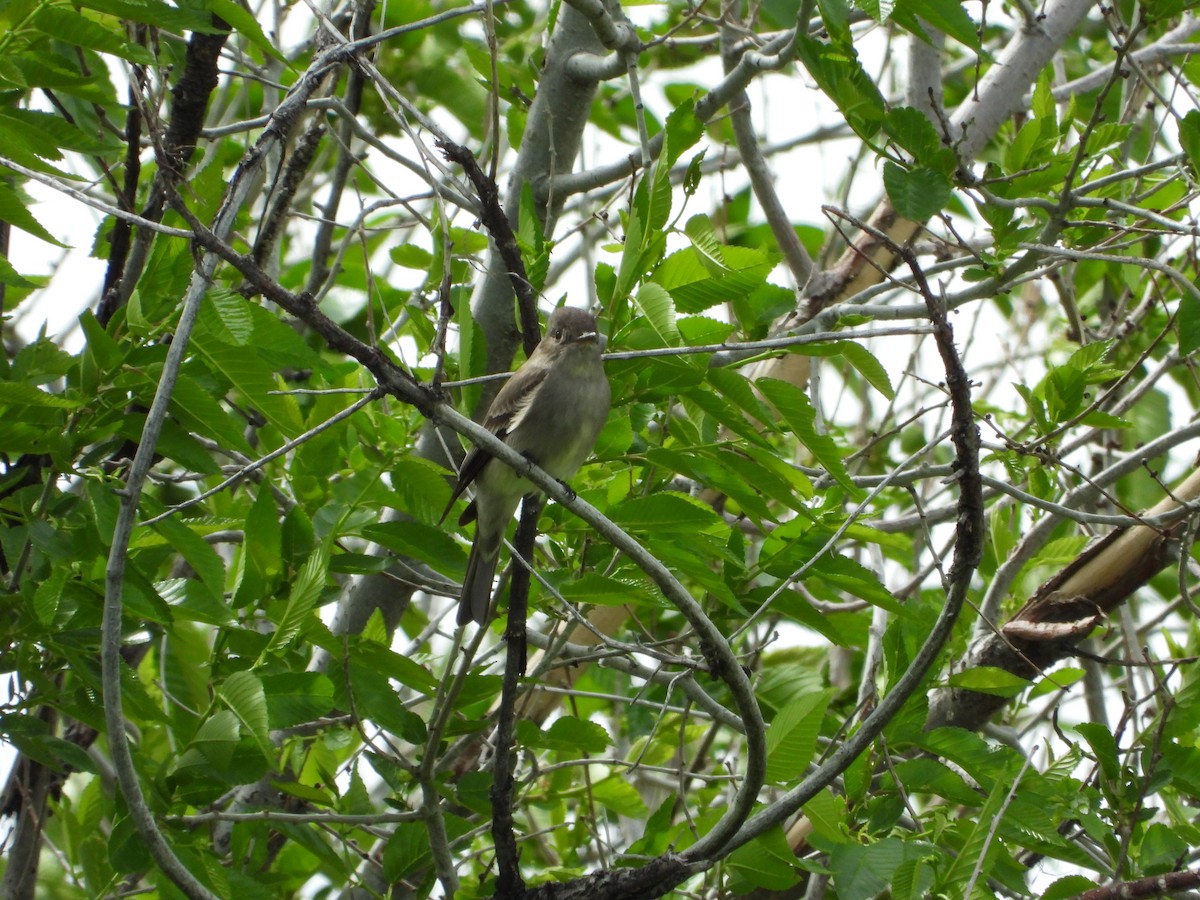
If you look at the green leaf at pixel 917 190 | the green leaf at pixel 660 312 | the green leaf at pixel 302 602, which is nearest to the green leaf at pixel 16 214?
the green leaf at pixel 302 602

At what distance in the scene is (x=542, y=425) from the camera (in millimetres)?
4785

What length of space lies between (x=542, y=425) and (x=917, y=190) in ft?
5.74

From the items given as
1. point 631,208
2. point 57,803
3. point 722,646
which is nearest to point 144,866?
point 57,803

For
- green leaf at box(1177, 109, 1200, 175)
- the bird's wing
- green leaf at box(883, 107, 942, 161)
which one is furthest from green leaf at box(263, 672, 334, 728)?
green leaf at box(1177, 109, 1200, 175)

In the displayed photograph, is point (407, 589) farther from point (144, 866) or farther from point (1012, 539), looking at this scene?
point (1012, 539)

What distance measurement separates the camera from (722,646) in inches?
115

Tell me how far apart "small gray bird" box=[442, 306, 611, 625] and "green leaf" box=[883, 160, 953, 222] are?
3.71 feet

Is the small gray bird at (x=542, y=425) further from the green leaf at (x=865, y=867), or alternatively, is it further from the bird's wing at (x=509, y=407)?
the green leaf at (x=865, y=867)

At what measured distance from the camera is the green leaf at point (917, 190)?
3516 mm

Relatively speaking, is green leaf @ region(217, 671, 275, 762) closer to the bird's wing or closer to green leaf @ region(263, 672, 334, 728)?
green leaf @ region(263, 672, 334, 728)

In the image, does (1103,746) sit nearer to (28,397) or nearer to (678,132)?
(678,132)

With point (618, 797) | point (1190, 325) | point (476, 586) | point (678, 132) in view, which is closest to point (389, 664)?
point (476, 586)

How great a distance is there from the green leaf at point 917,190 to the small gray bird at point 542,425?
1.13m

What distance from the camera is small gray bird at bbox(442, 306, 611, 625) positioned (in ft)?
14.4
